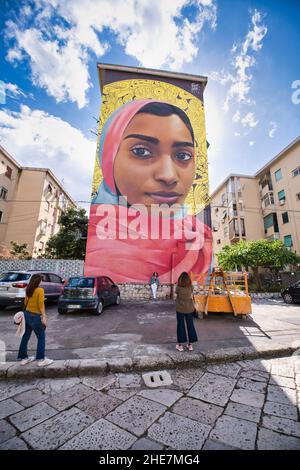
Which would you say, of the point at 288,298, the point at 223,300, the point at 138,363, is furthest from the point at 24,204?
the point at 288,298

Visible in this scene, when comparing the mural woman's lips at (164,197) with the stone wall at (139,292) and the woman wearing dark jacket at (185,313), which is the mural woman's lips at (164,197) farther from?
the woman wearing dark jacket at (185,313)

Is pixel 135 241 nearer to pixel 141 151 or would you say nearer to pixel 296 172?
pixel 141 151

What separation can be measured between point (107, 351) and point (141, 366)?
1.00 meters

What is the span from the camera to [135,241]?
11.8m

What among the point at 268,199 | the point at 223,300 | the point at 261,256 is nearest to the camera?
the point at 223,300

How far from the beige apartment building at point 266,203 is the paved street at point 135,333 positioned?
1524cm

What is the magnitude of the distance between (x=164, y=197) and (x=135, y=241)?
11.3 ft

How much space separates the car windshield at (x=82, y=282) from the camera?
7.25 meters

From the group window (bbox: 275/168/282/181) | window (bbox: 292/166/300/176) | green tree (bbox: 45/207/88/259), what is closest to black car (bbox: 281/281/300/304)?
window (bbox: 292/166/300/176)

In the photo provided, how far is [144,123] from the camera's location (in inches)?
524

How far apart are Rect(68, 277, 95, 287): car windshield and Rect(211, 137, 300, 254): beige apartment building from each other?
52.3ft

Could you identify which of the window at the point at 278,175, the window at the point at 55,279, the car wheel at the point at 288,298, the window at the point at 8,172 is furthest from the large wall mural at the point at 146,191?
the window at the point at 278,175

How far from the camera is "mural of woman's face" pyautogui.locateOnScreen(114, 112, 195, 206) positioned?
1240cm
